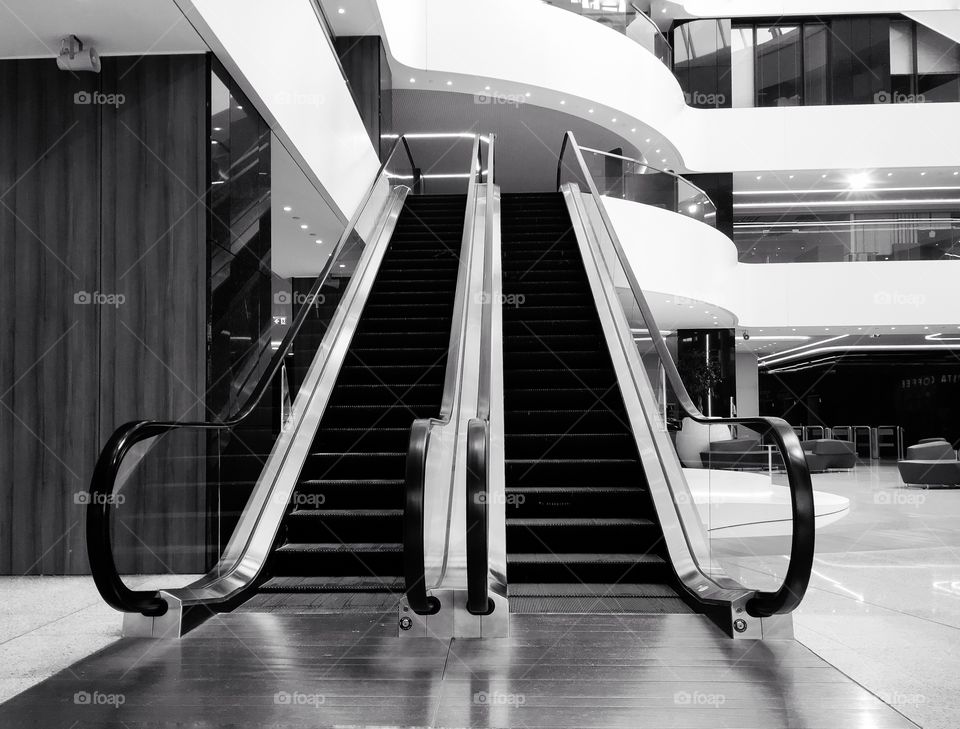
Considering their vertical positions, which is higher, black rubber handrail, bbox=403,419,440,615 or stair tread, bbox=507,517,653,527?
black rubber handrail, bbox=403,419,440,615

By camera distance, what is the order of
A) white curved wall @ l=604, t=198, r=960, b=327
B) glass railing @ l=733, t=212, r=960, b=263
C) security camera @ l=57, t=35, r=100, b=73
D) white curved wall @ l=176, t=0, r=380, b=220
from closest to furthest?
1. security camera @ l=57, t=35, r=100, b=73
2. white curved wall @ l=176, t=0, r=380, b=220
3. white curved wall @ l=604, t=198, r=960, b=327
4. glass railing @ l=733, t=212, r=960, b=263

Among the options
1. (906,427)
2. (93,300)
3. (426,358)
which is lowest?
(906,427)

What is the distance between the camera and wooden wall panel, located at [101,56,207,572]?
545cm

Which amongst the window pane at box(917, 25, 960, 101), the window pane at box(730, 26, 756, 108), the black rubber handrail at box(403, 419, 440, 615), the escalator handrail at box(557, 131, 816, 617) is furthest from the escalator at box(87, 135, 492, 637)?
the window pane at box(917, 25, 960, 101)

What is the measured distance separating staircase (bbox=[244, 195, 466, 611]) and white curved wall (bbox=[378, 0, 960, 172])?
16.5 feet

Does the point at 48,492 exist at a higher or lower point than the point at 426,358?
lower

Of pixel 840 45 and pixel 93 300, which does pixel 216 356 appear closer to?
pixel 93 300

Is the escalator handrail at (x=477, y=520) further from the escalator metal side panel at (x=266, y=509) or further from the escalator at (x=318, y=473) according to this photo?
the escalator metal side panel at (x=266, y=509)

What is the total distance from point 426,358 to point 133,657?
3.77 metres

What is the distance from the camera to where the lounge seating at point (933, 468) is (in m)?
13.4

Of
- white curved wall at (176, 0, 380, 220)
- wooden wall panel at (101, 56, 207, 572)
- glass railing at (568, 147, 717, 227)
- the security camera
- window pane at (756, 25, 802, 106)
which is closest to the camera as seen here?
the security camera

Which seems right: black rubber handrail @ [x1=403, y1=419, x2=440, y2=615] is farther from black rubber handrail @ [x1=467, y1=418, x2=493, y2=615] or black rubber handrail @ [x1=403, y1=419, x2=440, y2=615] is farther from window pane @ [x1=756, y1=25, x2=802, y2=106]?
window pane @ [x1=756, y1=25, x2=802, y2=106]

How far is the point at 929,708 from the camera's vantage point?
2.95m

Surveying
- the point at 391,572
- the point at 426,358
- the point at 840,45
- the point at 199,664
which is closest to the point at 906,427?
the point at 840,45
